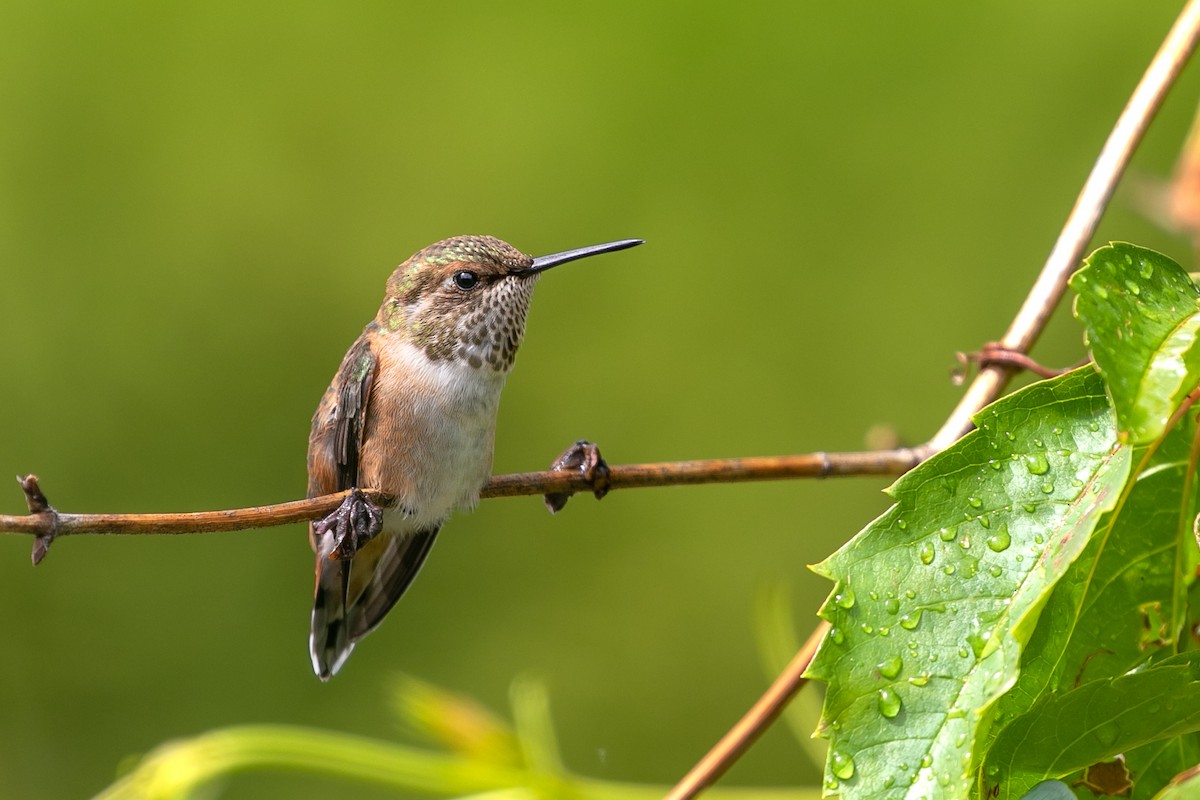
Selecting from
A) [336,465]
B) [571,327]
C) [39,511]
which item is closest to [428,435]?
[336,465]

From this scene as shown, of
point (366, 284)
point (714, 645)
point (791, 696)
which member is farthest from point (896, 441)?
point (366, 284)

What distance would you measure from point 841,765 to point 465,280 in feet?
7.39

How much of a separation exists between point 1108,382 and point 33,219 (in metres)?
11.7

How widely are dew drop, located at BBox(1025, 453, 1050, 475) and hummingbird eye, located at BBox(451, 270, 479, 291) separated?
215 cm

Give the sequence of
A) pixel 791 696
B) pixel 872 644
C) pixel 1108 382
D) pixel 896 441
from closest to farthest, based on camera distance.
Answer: pixel 1108 382, pixel 872 644, pixel 791 696, pixel 896 441

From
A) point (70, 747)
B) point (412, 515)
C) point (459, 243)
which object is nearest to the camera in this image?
point (412, 515)

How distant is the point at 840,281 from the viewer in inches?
409

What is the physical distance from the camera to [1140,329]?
138cm

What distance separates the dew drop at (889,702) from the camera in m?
1.46

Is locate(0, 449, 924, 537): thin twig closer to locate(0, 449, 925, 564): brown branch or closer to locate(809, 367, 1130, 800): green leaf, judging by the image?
locate(0, 449, 925, 564): brown branch

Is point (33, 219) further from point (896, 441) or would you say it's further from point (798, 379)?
point (896, 441)

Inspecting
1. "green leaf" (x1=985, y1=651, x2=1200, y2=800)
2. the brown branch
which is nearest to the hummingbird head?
the brown branch

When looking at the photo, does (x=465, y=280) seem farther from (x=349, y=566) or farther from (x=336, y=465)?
(x=349, y=566)

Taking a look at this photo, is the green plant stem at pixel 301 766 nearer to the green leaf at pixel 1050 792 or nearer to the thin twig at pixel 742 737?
the thin twig at pixel 742 737
